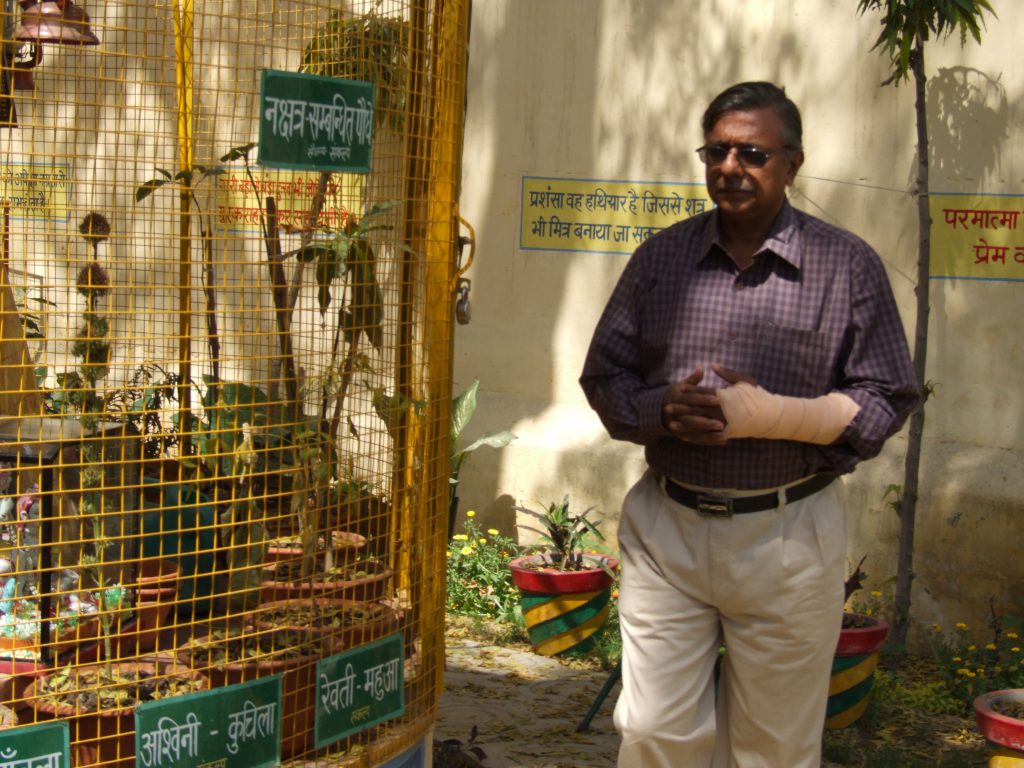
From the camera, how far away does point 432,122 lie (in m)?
3.60

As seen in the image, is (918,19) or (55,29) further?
(918,19)

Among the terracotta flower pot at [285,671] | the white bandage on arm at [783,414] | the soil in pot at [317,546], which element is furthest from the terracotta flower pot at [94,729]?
the white bandage on arm at [783,414]

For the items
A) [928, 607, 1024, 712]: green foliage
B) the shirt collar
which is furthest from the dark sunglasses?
[928, 607, 1024, 712]: green foliage

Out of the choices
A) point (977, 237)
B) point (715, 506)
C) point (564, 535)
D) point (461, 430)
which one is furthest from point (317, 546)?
point (977, 237)

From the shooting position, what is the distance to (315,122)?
305 centimetres

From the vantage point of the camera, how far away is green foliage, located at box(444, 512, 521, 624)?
6145mm

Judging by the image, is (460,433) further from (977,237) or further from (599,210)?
(977,237)

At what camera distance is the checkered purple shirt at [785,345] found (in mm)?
3092

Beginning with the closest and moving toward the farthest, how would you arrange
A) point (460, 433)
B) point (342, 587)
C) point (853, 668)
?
point (342, 587), point (853, 668), point (460, 433)

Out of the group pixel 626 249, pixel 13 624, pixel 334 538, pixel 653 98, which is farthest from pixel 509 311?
pixel 13 624

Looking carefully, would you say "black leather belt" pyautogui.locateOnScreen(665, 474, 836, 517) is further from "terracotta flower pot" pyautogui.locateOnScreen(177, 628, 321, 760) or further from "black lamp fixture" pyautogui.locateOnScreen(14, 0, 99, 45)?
"black lamp fixture" pyautogui.locateOnScreen(14, 0, 99, 45)

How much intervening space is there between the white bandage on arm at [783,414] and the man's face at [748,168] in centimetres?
47

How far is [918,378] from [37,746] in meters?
3.73

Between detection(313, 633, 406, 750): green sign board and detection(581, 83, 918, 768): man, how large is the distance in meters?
0.61
